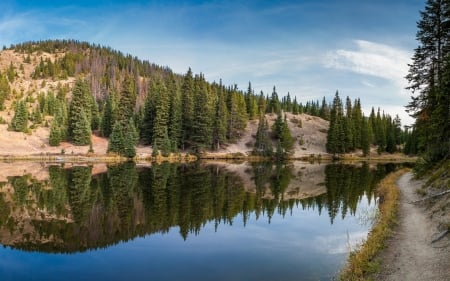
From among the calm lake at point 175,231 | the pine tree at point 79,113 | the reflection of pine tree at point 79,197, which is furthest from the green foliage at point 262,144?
the reflection of pine tree at point 79,197

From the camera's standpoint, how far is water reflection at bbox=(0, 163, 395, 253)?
21141 millimetres

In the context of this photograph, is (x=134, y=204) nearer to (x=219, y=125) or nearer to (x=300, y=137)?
(x=219, y=125)

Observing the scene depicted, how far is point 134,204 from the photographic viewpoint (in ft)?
97.6

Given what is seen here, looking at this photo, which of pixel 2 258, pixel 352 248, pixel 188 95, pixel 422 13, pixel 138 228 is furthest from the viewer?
pixel 188 95

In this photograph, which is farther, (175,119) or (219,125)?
(219,125)

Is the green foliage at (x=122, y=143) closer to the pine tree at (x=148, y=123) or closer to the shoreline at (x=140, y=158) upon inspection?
the shoreline at (x=140, y=158)

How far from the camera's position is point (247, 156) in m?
103

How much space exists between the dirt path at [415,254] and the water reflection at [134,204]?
933 cm

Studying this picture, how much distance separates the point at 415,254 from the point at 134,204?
21205 mm

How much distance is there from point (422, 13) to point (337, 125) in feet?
235

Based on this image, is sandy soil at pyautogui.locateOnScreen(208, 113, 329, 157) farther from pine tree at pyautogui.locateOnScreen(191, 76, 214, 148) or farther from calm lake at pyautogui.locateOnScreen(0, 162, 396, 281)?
calm lake at pyautogui.locateOnScreen(0, 162, 396, 281)

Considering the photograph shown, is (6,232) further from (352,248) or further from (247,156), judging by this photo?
(247,156)

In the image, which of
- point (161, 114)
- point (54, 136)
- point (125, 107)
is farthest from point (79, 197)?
point (125, 107)

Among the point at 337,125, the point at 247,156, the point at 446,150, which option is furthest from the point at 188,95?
the point at 446,150
